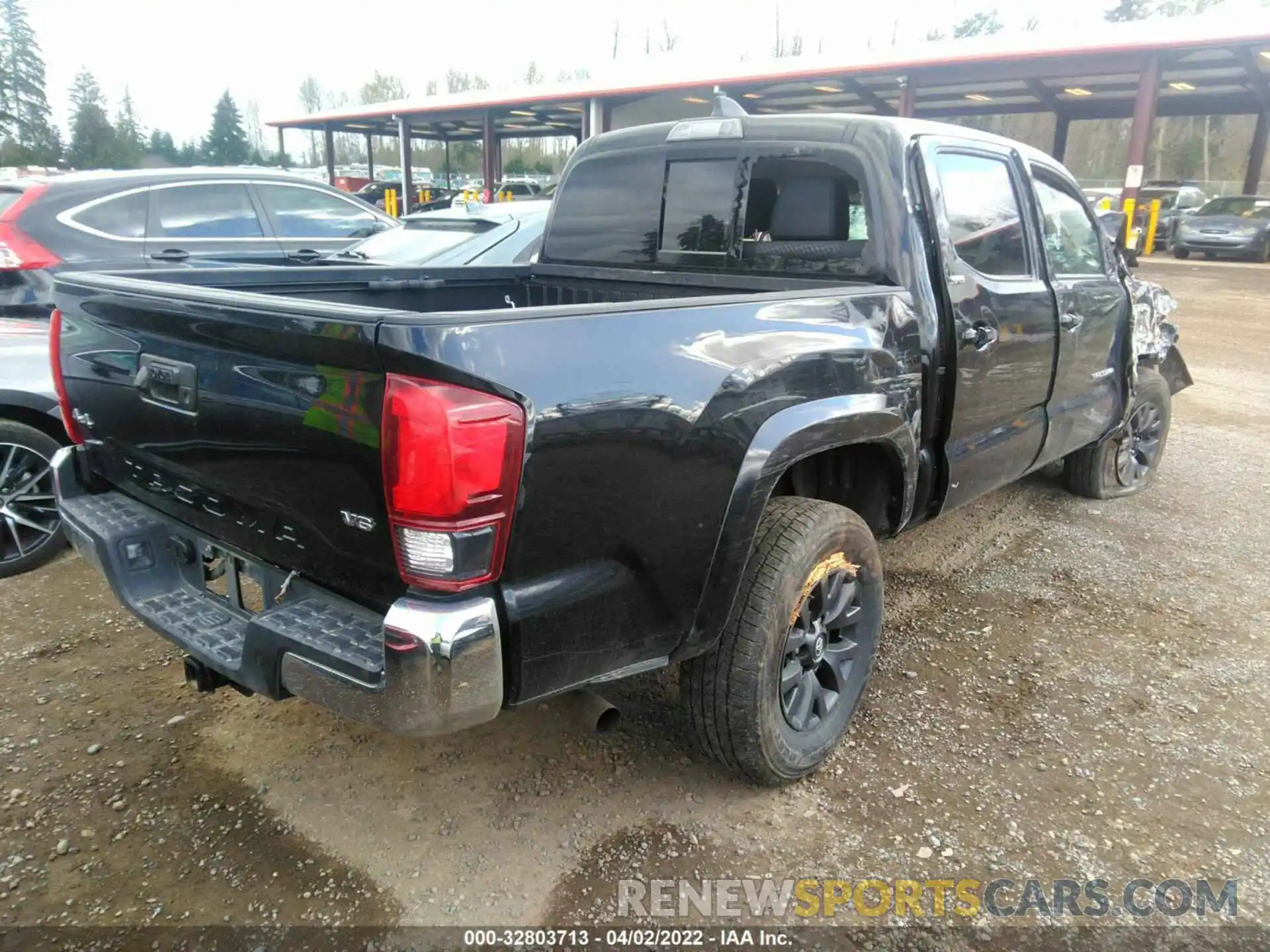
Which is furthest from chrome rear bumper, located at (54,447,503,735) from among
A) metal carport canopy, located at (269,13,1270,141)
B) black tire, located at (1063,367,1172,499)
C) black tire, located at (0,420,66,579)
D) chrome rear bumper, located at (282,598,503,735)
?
metal carport canopy, located at (269,13,1270,141)

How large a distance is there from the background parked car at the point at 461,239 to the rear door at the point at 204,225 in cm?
69

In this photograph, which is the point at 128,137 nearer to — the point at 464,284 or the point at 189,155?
the point at 189,155

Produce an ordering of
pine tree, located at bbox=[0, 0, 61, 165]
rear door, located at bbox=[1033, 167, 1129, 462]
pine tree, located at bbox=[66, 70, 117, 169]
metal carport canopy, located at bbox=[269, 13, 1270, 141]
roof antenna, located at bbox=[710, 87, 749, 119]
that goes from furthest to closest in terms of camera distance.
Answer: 1. pine tree, located at bbox=[0, 0, 61, 165]
2. pine tree, located at bbox=[66, 70, 117, 169]
3. metal carport canopy, located at bbox=[269, 13, 1270, 141]
4. rear door, located at bbox=[1033, 167, 1129, 462]
5. roof antenna, located at bbox=[710, 87, 749, 119]

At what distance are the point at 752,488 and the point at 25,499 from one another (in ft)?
11.9

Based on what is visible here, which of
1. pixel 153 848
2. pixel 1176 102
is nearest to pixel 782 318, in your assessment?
pixel 153 848

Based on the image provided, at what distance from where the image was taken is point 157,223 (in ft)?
21.3

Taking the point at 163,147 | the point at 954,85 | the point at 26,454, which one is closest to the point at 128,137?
the point at 163,147

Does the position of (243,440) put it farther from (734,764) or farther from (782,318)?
(734,764)

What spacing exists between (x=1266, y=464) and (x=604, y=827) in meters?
5.97

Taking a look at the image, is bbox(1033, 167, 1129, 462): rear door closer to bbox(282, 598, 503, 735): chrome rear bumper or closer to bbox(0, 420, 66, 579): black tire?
bbox(282, 598, 503, 735): chrome rear bumper

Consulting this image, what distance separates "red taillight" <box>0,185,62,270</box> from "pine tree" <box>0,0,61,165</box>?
62665mm

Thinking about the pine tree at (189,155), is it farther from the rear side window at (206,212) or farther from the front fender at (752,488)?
the front fender at (752,488)

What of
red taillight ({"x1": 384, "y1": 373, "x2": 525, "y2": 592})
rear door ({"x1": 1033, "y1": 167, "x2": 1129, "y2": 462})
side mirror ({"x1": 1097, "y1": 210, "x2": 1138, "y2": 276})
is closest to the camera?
red taillight ({"x1": 384, "y1": 373, "x2": 525, "y2": 592})

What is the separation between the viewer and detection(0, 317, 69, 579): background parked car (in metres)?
4.05
